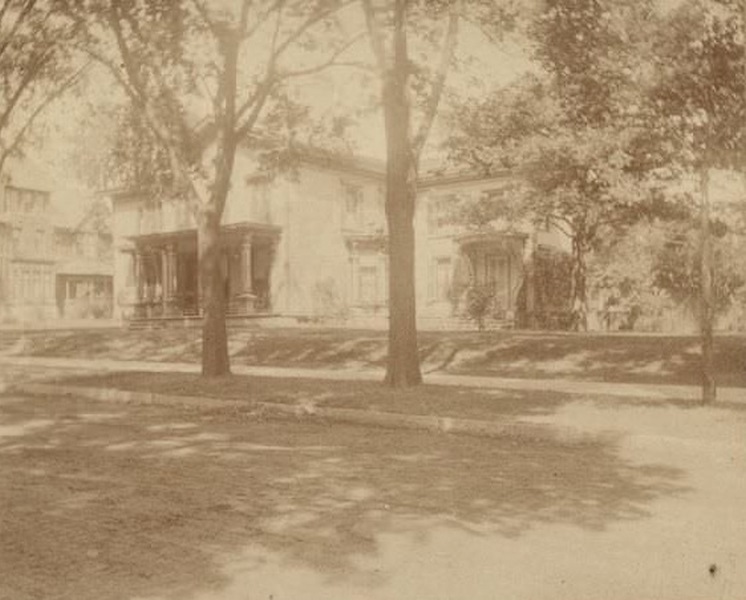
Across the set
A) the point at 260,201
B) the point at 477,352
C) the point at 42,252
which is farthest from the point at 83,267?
the point at 477,352

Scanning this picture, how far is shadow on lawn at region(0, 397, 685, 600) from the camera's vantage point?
5.24 meters

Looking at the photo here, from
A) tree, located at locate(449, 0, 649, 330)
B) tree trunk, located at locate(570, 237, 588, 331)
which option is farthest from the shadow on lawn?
tree trunk, located at locate(570, 237, 588, 331)

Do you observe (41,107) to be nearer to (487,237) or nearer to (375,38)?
(375,38)

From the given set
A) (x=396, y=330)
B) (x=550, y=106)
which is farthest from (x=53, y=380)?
A: (x=550, y=106)

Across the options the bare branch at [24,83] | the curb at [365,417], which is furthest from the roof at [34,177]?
the curb at [365,417]

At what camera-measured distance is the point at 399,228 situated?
49.0ft

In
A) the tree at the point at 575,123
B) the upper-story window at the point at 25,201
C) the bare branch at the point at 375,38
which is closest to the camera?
the tree at the point at 575,123

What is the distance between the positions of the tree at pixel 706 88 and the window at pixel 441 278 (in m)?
25.4

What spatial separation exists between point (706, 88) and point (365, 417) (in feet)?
21.0

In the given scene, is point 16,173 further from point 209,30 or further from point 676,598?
point 676,598

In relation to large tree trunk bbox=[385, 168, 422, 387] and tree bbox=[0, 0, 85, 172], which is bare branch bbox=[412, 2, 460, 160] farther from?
tree bbox=[0, 0, 85, 172]

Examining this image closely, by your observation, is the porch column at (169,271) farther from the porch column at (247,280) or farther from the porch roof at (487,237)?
the porch roof at (487,237)

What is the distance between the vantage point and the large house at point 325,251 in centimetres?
3622

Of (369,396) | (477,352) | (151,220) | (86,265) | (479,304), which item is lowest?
(369,396)
